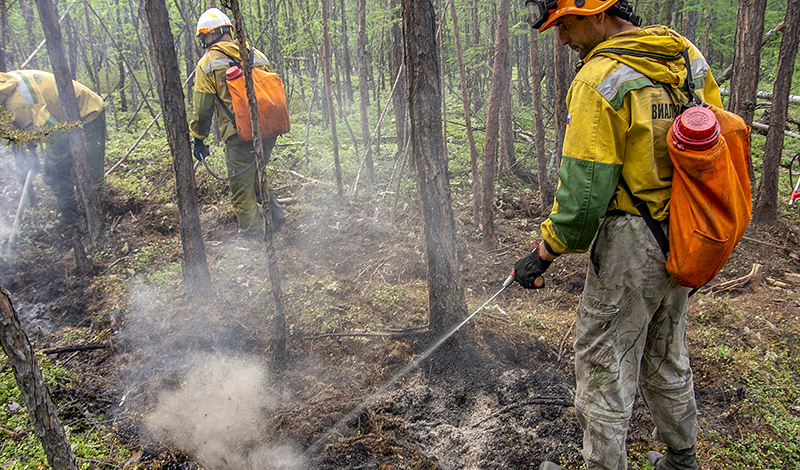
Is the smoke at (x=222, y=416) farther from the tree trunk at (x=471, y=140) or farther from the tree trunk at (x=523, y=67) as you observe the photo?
the tree trunk at (x=523, y=67)

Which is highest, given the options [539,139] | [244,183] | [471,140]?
[471,140]

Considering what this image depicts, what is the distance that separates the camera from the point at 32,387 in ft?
5.94

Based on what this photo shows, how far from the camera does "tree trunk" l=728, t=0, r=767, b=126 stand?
5.75 metres

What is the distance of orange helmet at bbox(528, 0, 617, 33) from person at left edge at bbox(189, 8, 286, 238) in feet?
10.0

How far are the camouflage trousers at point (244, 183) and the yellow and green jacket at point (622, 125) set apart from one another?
391 centimetres

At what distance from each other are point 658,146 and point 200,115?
4467 millimetres

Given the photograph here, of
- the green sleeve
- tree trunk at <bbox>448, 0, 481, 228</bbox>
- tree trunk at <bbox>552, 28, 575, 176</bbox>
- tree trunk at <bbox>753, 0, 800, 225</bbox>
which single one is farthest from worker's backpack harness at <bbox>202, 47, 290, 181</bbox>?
tree trunk at <bbox>753, 0, 800, 225</bbox>

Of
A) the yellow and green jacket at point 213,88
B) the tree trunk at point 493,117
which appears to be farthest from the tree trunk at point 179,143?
the tree trunk at point 493,117

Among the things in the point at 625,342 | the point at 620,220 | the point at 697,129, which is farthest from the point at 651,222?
the point at 625,342

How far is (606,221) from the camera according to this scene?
209 cm

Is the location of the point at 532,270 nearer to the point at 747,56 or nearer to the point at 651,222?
the point at 651,222

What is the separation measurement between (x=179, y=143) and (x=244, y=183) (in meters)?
1.47

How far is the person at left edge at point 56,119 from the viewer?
16.9 ft

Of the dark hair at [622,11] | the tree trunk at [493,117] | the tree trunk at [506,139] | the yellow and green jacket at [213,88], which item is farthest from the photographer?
the tree trunk at [506,139]
